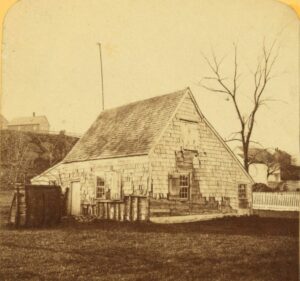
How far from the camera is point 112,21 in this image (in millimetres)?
4688

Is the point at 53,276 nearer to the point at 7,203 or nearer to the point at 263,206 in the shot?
the point at 7,203

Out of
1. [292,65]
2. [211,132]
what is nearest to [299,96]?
[292,65]

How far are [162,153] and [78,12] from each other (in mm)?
3047

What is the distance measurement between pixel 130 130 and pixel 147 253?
251 centimetres

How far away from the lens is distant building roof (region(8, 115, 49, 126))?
4207mm

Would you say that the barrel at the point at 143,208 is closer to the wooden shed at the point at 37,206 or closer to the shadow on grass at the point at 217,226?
the shadow on grass at the point at 217,226

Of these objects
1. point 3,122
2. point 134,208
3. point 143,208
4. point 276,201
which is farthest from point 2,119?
point 276,201

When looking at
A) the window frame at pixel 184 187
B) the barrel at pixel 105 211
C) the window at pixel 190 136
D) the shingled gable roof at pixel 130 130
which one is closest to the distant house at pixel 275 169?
the window at pixel 190 136

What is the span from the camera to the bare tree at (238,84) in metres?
5.20

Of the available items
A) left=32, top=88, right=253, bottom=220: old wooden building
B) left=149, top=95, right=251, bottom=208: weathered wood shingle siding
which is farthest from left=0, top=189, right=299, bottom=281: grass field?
left=149, top=95, right=251, bottom=208: weathered wood shingle siding

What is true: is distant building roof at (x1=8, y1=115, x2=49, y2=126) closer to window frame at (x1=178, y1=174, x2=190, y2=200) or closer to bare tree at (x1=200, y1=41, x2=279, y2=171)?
bare tree at (x1=200, y1=41, x2=279, y2=171)

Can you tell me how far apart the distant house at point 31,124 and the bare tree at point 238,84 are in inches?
74.6

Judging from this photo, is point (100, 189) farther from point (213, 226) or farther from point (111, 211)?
point (213, 226)

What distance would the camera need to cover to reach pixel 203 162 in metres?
6.54
